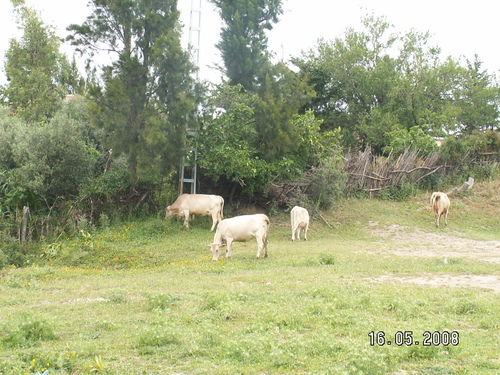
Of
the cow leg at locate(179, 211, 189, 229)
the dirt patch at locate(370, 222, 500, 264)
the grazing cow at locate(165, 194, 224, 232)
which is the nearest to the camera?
the dirt patch at locate(370, 222, 500, 264)

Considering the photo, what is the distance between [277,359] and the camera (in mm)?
5512

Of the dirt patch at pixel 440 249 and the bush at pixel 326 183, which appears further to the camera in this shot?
the bush at pixel 326 183

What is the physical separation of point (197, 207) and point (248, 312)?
12860 millimetres

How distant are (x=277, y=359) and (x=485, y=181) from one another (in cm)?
2547

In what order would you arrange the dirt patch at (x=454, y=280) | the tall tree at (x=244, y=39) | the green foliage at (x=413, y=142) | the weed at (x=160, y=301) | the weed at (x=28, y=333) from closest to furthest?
the weed at (x=28, y=333) < the weed at (x=160, y=301) < the dirt patch at (x=454, y=280) < the tall tree at (x=244, y=39) < the green foliage at (x=413, y=142)

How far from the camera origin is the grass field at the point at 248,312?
5.55 m

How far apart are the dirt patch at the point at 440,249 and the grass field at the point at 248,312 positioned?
91 millimetres

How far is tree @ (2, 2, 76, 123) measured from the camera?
2619 cm

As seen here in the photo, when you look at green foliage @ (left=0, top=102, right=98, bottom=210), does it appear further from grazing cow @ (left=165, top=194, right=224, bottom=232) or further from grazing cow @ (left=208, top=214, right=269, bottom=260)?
grazing cow @ (left=208, top=214, right=269, bottom=260)

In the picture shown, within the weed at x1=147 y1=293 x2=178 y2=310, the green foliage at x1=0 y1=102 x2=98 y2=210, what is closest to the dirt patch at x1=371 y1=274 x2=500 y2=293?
the weed at x1=147 y1=293 x2=178 y2=310

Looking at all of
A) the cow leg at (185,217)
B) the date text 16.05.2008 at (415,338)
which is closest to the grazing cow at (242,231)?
the cow leg at (185,217)

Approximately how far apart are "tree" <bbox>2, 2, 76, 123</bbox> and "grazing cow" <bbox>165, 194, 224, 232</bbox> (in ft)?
32.0

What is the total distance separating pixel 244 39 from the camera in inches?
995

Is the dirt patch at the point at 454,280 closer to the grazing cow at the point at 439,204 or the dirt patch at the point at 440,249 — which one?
the dirt patch at the point at 440,249
